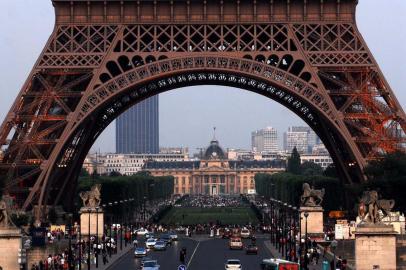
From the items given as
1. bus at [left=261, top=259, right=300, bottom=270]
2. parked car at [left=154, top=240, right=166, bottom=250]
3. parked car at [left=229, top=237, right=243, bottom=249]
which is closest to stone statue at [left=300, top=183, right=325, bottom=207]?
parked car at [left=229, top=237, right=243, bottom=249]

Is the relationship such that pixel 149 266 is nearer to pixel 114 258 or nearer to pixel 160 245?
pixel 114 258

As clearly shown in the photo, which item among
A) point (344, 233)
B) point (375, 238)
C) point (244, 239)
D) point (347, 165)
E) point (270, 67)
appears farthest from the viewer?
point (244, 239)

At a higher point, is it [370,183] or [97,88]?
[97,88]

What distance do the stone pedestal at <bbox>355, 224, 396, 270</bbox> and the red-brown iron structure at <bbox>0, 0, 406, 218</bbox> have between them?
80.9ft

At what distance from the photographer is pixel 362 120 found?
3199 inches

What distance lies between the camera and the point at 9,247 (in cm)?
5353

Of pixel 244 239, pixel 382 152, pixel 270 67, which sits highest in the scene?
pixel 270 67

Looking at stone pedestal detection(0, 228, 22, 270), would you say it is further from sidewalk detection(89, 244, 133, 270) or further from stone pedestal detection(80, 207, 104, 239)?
stone pedestal detection(80, 207, 104, 239)

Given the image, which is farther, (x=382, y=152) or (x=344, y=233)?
(x=382, y=152)

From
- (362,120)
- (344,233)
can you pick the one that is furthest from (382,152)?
(344,233)

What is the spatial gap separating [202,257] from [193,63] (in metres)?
12.6

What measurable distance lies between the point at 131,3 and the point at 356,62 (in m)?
15.4

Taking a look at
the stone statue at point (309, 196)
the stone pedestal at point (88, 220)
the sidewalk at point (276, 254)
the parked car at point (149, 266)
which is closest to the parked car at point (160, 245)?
the stone pedestal at point (88, 220)

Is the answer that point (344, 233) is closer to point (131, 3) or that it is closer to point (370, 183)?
point (370, 183)
